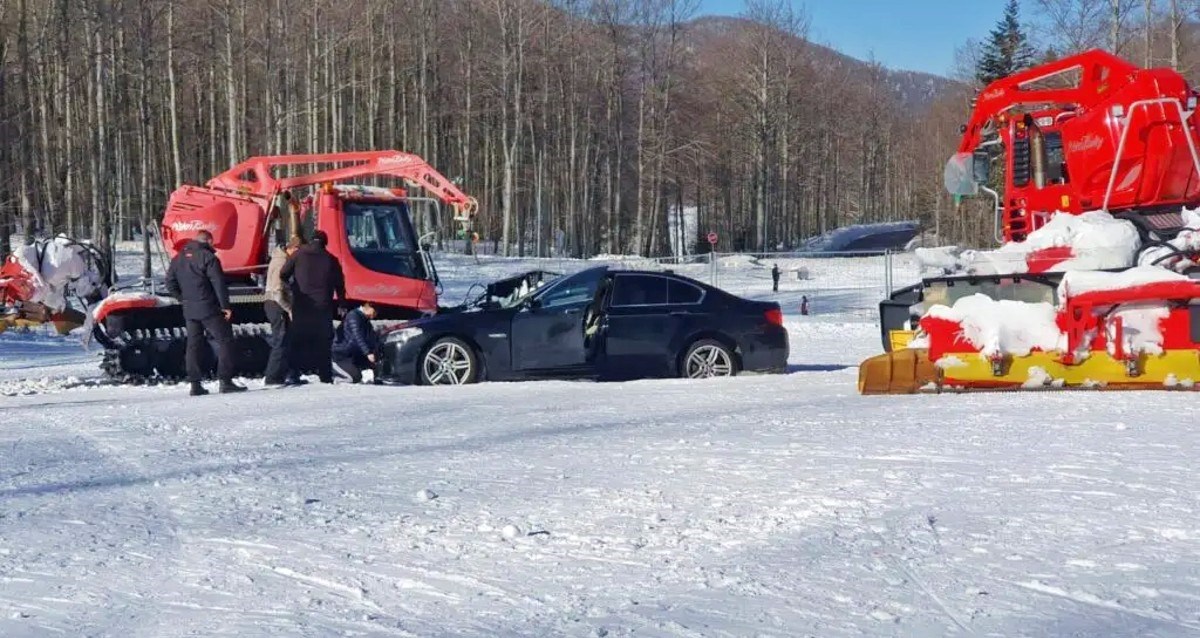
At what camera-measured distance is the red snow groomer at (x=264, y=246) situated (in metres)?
14.8

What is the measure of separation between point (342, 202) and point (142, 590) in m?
11.1

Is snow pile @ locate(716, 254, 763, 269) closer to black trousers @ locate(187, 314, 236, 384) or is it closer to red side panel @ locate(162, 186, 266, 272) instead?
red side panel @ locate(162, 186, 266, 272)

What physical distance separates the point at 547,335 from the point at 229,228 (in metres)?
5.39

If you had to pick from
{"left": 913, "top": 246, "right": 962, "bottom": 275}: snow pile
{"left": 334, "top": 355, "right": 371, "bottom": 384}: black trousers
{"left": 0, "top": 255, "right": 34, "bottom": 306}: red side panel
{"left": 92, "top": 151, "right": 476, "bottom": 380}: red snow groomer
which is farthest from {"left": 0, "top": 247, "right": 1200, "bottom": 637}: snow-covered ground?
{"left": 0, "top": 255, "right": 34, "bottom": 306}: red side panel

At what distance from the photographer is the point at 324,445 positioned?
25.1ft

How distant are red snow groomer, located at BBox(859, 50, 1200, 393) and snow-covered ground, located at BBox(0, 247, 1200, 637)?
56 cm

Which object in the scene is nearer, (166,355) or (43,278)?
(166,355)

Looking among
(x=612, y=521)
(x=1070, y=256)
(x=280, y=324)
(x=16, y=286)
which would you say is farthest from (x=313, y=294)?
(x=16, y=286)

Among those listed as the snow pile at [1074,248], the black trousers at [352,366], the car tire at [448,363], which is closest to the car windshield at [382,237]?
the black trousers at [352,366]

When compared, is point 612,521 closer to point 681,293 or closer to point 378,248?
point 681,293

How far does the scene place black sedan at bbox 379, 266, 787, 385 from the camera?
12836 millimetres

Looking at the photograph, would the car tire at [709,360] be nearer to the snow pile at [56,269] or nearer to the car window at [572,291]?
the car window at [572,291]

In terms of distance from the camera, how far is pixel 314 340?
1300cm

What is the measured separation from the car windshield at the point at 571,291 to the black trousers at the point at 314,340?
2.25 metres
